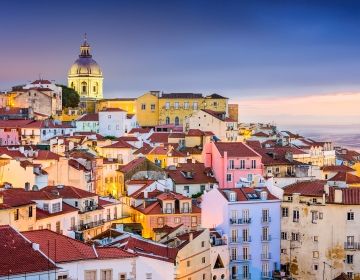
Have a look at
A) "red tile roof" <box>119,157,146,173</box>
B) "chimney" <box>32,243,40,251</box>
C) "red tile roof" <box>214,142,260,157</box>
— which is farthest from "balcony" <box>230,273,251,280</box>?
"chimney" <box>32,243,40,251</box>

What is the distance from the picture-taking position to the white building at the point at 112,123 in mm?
91188

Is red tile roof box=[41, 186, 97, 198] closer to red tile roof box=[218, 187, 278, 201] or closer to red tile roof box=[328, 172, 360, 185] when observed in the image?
red tile roof box=[218, 187, 278, 201]

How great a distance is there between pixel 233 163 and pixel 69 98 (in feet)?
190

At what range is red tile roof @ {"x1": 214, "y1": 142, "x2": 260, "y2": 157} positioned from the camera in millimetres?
60594

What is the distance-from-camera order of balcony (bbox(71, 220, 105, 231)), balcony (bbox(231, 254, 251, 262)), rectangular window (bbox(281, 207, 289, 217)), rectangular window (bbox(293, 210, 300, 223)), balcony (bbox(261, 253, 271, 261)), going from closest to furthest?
balcony (bbox(71, 220, 105, 231)) < balcony (bbox(231, 254, 251, 262)) < balcony (bbox(261, 253, 271, 261)) < rectangular window (bbox(293, 210, 300, 223)) < rectangular window (bbox(281, 207, 289, 217))

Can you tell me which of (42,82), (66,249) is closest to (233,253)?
(66,249)

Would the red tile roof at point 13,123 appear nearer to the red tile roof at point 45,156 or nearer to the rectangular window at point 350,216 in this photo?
the red tile roof at point 45,156

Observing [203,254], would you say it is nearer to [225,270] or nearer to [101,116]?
[225,270]

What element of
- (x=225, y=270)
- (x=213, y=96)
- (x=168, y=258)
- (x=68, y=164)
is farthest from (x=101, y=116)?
(x=168, y=258)

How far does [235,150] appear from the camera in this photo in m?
61.2

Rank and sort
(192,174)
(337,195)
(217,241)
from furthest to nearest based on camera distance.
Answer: (192,174) → (337,195) → (217,241)

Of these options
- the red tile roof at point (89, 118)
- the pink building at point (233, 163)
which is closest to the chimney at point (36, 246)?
the pink building at point (233, 163)

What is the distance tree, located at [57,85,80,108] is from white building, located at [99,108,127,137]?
21804mm

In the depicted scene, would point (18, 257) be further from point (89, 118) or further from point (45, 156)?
point (89, 118)
